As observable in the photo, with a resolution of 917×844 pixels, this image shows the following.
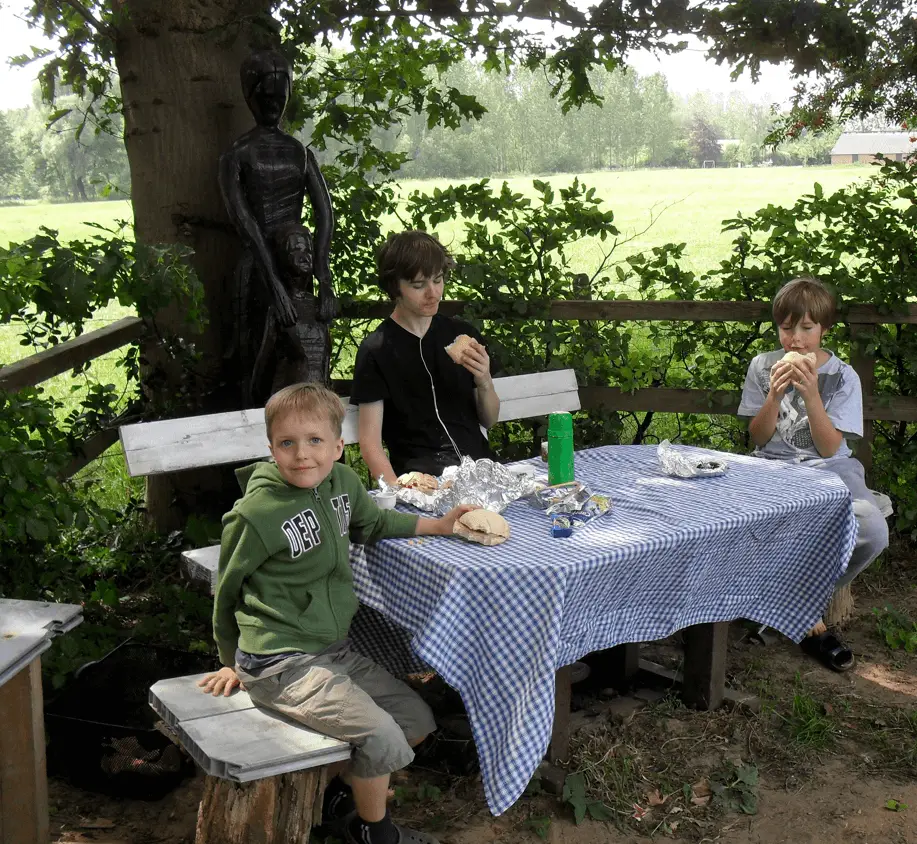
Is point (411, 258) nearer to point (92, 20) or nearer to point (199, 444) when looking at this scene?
point (199, 444)

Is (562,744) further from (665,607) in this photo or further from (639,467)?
(639,467)

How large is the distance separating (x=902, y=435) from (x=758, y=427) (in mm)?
1564

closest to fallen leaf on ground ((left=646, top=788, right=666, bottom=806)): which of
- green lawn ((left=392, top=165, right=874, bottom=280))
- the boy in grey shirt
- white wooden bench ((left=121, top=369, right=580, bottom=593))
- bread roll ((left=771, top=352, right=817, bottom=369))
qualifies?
the boy in grey shirt

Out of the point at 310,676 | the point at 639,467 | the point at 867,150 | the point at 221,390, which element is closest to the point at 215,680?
the point at 310,676

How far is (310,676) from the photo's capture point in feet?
8.20

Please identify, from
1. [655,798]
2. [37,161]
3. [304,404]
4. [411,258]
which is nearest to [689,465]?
[655,798]

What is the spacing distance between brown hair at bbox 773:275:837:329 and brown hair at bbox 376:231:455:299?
1287 mm

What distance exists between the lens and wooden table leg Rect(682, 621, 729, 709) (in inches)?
134

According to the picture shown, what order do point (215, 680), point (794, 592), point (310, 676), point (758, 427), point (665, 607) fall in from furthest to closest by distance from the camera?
point (758, 427), point (794, 592), point (665, 607), point (215, 680), point (310, 676)

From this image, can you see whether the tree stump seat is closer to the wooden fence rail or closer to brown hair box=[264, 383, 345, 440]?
brown hair box=[264, 383, 345, 440]

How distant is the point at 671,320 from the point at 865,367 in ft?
3.07

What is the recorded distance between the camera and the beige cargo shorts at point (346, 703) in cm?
241

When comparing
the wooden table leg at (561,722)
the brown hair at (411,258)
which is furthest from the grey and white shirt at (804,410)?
the wooden table leg at (561,722)

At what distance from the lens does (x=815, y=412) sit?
145 inches
